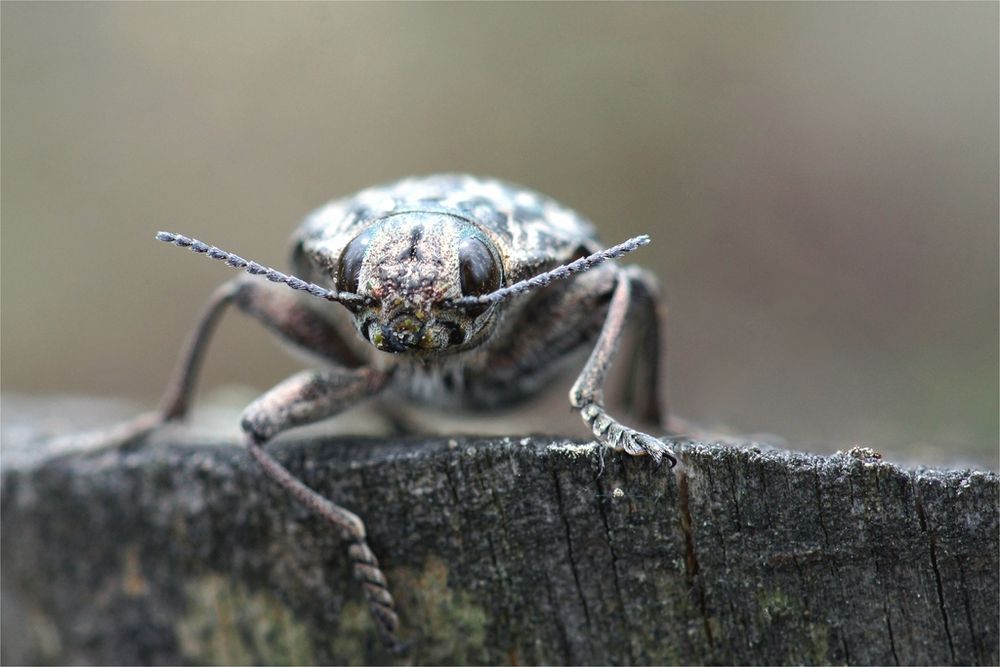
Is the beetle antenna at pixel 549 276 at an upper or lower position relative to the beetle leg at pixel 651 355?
lower

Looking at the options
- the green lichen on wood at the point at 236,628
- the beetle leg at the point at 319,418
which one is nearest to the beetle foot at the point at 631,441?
the beetle leg at the point at 319,418

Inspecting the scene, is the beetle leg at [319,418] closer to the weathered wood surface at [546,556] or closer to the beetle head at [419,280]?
the weathered wood surface at [546,556]

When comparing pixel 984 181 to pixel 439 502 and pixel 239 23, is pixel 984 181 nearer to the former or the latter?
pixel 439 502

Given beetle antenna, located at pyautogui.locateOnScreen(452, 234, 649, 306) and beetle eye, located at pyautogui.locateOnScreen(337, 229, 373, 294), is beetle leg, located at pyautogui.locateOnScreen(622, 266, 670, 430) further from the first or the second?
beetle eye, located at pyautogui.locateOnScreen(337, 229, 373, 294)

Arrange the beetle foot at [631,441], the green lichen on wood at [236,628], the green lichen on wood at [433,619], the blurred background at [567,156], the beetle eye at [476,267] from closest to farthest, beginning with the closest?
the beetle foot at [631,441] → the green lichen on wood at [433,619] → the beetle eye at [476,267] → the green lichen on wood at [236,628] → the blurred background at [567,156]

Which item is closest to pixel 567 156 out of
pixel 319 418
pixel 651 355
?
pixel 651 355

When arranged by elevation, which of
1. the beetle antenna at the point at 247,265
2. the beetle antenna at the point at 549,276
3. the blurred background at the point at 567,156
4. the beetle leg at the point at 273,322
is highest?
the blurred background at the point at 567,156

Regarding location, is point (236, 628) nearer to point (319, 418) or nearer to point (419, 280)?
point (319, 418)

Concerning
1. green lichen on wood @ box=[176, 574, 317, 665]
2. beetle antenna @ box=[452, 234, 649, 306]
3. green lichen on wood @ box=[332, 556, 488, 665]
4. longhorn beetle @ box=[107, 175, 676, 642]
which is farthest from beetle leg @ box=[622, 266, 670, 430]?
green lichen on wood @ box=[176, 574, 317, 665]
